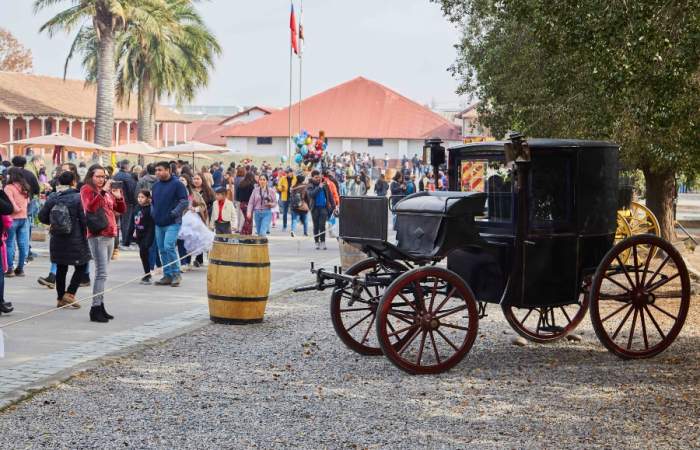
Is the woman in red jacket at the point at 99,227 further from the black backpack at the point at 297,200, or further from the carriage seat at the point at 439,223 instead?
the black backpack at the point at 297,200

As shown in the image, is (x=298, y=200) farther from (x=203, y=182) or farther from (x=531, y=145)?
(x=531, y=145)

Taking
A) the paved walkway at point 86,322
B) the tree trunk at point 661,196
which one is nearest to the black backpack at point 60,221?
the paved walkway at point 86,322

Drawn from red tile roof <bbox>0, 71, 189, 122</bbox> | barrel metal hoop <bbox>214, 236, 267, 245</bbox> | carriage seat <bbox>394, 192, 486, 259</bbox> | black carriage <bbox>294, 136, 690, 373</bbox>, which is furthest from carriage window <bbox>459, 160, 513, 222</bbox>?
red tile roof <bbox>0, 71, 189, 122</bbox>

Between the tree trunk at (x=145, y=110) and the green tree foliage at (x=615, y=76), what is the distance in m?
25.4

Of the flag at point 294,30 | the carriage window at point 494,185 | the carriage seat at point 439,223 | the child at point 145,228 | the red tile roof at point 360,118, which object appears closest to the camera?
the carriage seat at point 439,223

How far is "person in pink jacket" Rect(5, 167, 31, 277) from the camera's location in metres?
14.4

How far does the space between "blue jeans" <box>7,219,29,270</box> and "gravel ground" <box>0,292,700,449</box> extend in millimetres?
5540

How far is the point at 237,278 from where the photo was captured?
433 inches

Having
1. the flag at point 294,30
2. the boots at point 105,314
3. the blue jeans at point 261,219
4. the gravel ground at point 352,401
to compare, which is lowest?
the gravel ground at point 352,401

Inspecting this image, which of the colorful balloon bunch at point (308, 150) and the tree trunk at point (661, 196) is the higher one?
the colorful balloon bunch at point (308, 150)

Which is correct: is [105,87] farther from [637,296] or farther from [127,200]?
[637,296]

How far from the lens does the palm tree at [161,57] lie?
42.0 meters

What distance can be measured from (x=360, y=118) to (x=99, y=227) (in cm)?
7384

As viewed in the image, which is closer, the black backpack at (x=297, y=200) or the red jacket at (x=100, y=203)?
the red jacket at (x=100, y=203)
